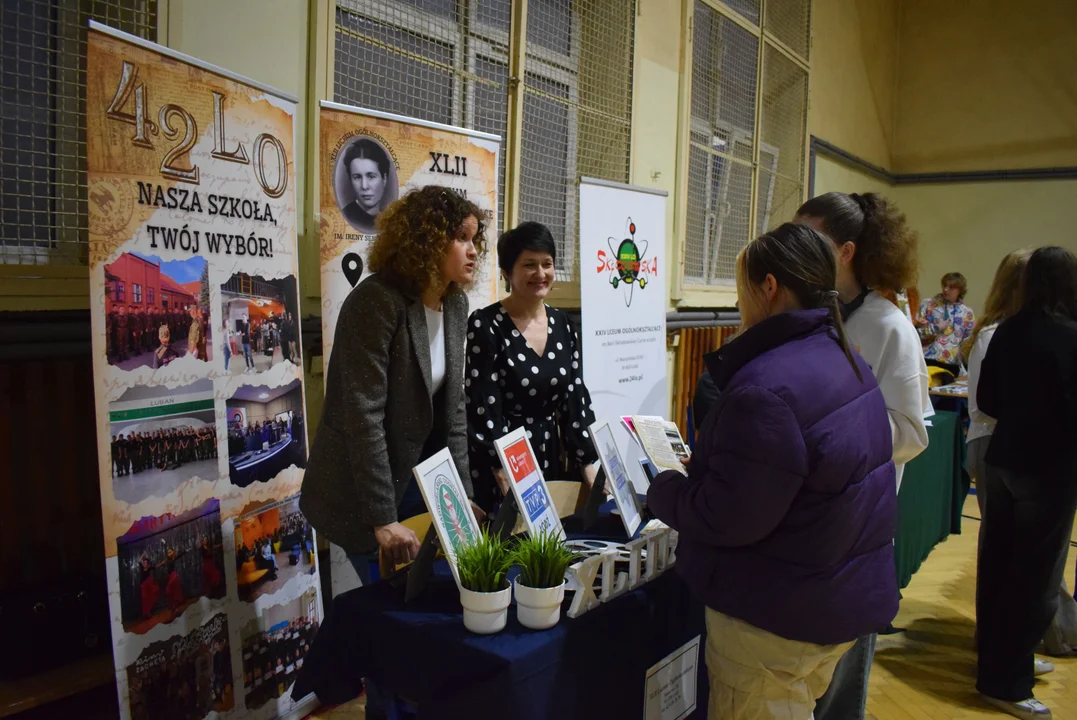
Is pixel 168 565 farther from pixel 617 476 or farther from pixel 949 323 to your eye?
pixel 949 323

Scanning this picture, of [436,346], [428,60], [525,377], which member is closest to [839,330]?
[436,346]

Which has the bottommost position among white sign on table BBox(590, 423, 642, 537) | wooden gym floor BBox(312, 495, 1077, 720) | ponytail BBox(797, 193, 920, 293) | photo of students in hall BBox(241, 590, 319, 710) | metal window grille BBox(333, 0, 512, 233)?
wooden gym floor BBox(312, 495, 1077, 720)

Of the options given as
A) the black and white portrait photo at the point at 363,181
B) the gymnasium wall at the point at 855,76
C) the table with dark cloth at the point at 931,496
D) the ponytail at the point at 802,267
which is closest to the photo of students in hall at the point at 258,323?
the black and white portrait photo at the point at 363,181

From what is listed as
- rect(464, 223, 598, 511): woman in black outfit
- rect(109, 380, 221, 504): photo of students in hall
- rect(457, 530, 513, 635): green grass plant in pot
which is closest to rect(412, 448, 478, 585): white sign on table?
rect(457, 530, 513, 635): green grass plant in pot

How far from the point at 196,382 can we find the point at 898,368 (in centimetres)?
176

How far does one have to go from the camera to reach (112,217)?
6.07 feet

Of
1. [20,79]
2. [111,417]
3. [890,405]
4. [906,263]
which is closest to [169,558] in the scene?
[111,417]

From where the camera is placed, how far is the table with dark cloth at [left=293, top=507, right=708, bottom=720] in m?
1.32

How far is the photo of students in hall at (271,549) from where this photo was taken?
87.7 inches

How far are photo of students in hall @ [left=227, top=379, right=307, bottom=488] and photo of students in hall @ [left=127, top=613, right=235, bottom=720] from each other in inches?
16.3

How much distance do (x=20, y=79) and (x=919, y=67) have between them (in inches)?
363

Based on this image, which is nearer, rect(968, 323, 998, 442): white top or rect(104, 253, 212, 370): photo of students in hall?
rect(104, 253, 212, 370): photo of students in hall

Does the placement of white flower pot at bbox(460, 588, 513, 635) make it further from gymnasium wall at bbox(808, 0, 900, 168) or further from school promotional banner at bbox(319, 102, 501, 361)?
gymnasium wall at bbox(808, 0, 900, 168)

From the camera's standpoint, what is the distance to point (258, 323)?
2.24 metres
